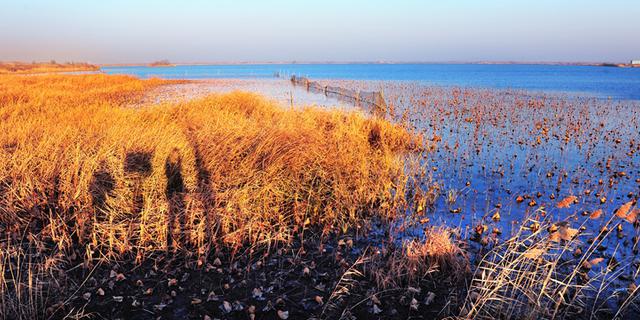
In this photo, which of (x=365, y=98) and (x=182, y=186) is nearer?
(x=182, y=186)

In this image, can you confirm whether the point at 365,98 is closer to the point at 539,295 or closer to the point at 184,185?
the point at 184,185

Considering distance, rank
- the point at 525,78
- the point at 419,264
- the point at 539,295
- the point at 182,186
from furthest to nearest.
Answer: the point at 525,78
the point at 182,186
the point at 419,264
the point at 539,295

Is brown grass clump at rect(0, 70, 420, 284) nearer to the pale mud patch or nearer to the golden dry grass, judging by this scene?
the golden dry grass

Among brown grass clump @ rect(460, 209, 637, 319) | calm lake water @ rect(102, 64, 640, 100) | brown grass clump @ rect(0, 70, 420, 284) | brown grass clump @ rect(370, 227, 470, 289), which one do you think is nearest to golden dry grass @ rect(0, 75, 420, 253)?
brown grass clump @ rect(0, 70, 420, 284)

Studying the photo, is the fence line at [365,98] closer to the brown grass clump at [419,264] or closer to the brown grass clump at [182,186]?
the brown grass clump at [182,186]

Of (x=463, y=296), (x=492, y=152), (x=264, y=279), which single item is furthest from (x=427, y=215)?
(x=492, y=152)

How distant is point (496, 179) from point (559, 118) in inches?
417

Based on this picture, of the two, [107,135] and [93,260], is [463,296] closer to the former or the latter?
[93,260]

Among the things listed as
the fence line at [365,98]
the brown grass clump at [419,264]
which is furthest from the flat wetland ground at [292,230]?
the fence line at [365,98]

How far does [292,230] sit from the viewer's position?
5875 millimetres

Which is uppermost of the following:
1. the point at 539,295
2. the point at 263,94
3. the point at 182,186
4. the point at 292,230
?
the point at 263,94

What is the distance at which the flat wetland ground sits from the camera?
13.8 ft

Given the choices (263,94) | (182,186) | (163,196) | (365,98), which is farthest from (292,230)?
(263,94)

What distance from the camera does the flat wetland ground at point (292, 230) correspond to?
4.21 m
